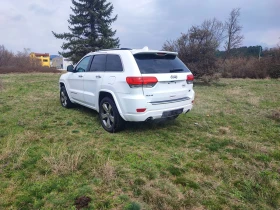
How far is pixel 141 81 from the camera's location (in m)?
3.56

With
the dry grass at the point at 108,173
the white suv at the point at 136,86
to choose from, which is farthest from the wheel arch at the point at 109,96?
the dry grass at the point at 108,173

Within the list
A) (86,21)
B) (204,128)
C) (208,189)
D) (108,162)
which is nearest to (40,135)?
(108,162)

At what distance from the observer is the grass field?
2205 mm

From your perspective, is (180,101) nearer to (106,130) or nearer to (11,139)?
(106,130)

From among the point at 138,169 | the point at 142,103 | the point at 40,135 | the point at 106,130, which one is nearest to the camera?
the point at 138,169

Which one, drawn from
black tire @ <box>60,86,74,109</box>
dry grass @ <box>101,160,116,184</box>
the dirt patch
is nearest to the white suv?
dry grass @ <box>101,160,116,184</box>

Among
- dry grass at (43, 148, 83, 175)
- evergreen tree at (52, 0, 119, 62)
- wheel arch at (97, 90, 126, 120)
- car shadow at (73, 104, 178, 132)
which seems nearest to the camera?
dry grass at (43, 148, 83, 175)

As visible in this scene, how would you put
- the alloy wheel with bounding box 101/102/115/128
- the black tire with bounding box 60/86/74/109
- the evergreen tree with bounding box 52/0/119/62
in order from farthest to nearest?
the evergreen tree with bounding box 52/0/119/62 → the black tire with bounding box 60/86/74/109 → the alloy wheel with bounding box 101/102/115/128

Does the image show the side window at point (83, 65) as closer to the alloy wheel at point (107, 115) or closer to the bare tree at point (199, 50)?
the alloy wheel at point (107, 115)

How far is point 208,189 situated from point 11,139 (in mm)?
3417

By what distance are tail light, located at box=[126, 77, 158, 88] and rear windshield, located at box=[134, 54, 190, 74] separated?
0.17 meters

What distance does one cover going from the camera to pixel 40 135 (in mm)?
3990

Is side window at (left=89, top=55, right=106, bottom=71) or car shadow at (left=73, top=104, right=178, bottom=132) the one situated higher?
side window at (left=89, top=55, right=106, bottom=71)

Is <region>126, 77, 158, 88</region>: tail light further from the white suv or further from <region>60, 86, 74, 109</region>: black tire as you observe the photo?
<region>60, 86, 74, 109</region>: black tire
